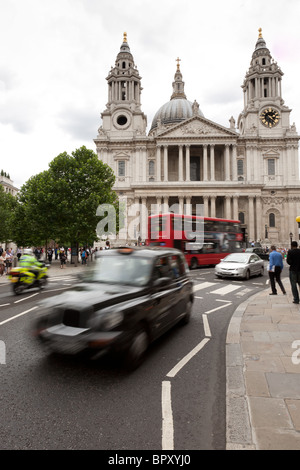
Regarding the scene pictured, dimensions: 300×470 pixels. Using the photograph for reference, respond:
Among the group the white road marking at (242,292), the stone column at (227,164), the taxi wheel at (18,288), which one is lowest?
the white road marking at (242,292)

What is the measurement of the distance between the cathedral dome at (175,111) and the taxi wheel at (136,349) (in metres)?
67.9


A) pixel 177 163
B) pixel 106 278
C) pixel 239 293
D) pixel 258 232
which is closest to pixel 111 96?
pixel 177 163

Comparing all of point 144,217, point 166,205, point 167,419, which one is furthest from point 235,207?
point 167,419

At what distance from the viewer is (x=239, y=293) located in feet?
37.0

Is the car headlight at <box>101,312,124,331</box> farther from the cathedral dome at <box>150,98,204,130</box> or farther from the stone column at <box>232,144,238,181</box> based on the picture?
the cathedral dome at <box>150,98,204,130</box>

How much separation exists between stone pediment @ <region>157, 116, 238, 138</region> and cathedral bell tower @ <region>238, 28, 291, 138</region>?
18.6ft

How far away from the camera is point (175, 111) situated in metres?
67.1

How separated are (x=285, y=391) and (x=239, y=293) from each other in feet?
26.2

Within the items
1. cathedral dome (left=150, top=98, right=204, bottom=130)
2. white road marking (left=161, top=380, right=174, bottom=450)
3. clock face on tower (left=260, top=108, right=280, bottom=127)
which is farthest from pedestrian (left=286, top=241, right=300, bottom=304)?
cathedral dome (left=150, top=98, right=204, bottom=130)

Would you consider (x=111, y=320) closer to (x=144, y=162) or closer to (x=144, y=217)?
(x=144, y=217)

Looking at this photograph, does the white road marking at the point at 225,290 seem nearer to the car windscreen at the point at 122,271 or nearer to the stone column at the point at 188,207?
the car windscreen at the point at 122,271

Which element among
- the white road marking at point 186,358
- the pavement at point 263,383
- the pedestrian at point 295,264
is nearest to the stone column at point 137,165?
the pedestrian at point 295,264

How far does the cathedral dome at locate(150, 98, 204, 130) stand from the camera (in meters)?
66.6

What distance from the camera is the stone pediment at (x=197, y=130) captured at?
168 ft
